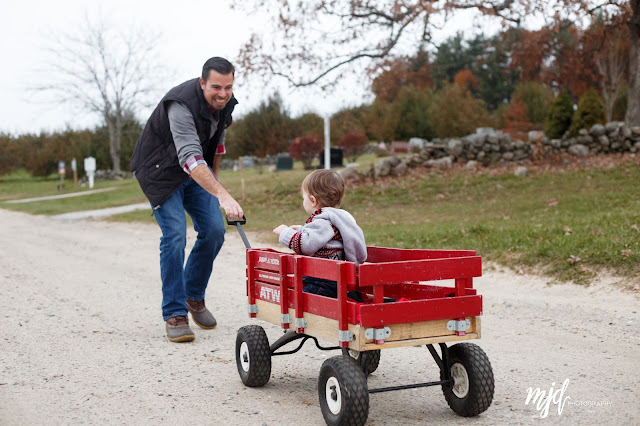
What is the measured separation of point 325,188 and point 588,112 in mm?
29476

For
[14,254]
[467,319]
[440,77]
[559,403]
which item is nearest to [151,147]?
[467,319]

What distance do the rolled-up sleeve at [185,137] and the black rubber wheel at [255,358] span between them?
4.59 feet

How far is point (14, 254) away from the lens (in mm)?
11234

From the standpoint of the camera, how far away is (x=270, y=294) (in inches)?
169

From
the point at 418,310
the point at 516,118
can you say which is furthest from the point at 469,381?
the point at 516,118

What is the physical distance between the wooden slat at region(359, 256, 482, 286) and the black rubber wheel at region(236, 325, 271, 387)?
1.12m

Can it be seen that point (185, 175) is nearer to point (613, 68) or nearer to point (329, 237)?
point (329, 237)

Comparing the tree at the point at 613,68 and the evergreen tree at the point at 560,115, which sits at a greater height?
the tree at the point at 613,68

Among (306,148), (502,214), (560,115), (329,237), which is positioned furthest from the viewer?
(560,115)

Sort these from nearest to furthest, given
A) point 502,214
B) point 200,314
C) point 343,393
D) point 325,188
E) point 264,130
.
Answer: point 343,393 < point 325,188 < point 200,314 < point 502,214 < point 264,130

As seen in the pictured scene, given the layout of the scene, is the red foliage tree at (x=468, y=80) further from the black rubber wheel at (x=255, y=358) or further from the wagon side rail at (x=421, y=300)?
the wagon side rail at (x=421, y=300)

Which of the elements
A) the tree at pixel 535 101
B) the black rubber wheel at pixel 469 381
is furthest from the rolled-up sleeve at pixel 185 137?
the tree at pixel 535 101

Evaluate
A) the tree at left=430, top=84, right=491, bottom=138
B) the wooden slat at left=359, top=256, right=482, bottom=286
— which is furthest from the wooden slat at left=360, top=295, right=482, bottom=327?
the tree at left=430, top=84, right=491, bottom=138

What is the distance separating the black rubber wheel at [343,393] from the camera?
336 cm
